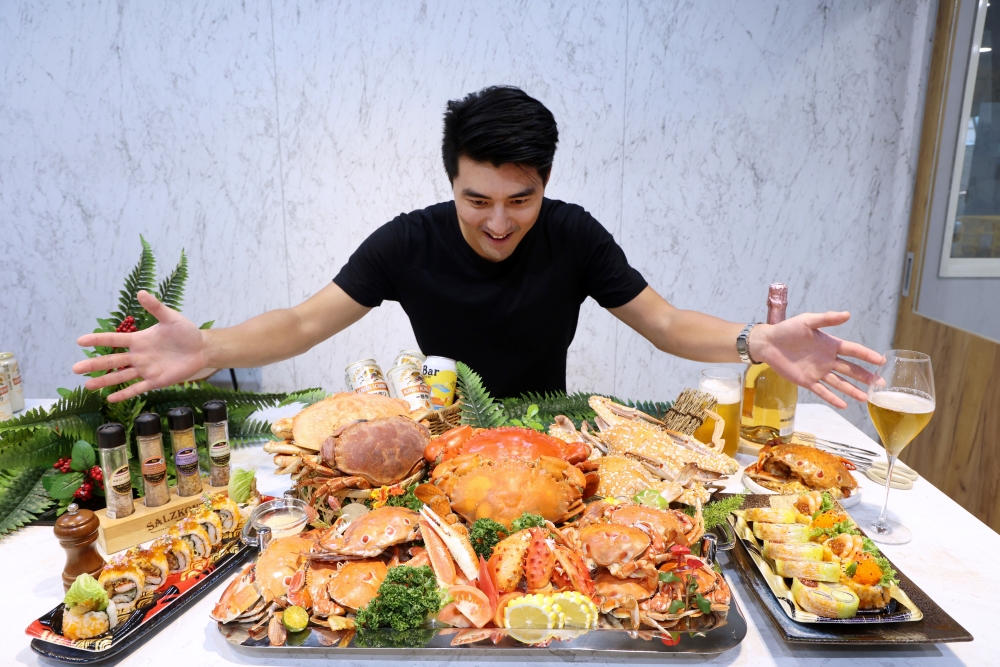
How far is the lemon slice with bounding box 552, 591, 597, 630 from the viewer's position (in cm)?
94

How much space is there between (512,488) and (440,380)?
51 centimetres

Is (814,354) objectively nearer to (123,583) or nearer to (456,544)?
(456,544)

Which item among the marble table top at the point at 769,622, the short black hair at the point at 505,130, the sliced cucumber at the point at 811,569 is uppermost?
the short black hair at the point at 505,130

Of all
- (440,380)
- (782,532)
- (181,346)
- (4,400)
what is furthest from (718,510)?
(4,400)

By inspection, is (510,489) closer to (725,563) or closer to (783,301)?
(725,563)

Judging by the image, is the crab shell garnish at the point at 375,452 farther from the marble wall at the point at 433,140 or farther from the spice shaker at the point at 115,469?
the marble wall at the point at 433,140

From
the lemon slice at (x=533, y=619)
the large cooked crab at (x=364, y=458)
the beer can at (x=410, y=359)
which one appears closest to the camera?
the lemon slice at (x=533, y=619)

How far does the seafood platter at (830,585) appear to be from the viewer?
0.95 metres

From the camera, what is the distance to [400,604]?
0.95m

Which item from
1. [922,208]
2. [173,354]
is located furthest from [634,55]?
[173,354]

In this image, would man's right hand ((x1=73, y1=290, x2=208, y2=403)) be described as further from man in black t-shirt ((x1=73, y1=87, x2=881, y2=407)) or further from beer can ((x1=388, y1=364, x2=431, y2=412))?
beer can ((x1=388, y1=364, x2=431, y2=412))

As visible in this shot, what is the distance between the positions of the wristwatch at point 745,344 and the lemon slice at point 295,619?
1.18 meters

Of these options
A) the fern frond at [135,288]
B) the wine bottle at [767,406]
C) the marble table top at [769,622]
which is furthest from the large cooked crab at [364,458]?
the wine bottle at [767,406]

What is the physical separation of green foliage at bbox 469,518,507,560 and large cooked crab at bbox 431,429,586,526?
50mm
